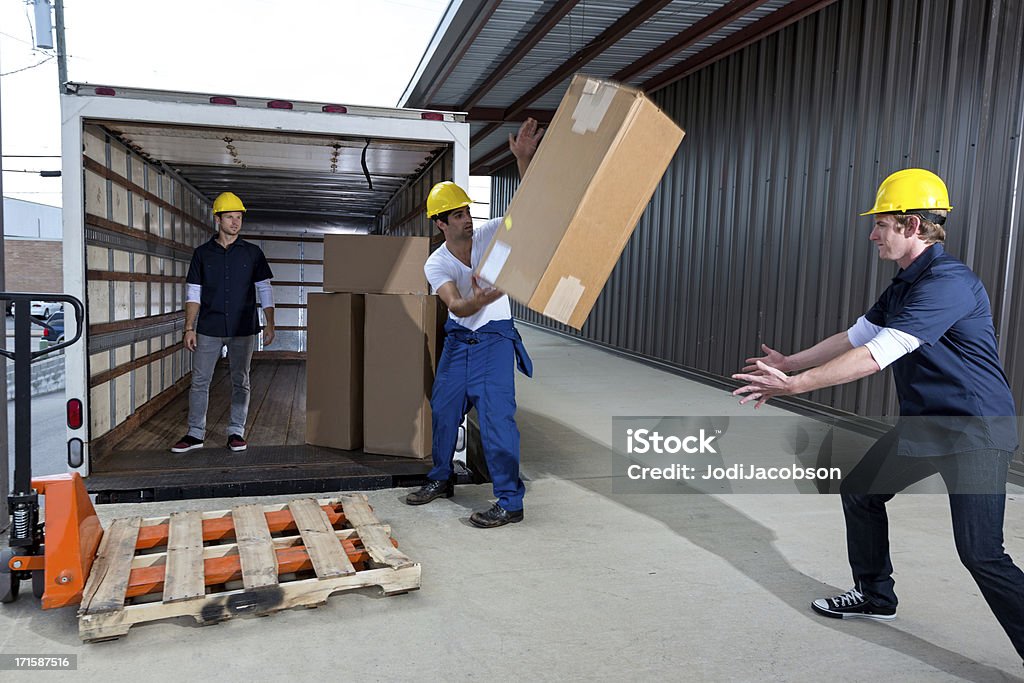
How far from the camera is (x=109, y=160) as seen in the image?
5559 millimetres

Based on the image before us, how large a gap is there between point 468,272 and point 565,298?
1716 millimetres

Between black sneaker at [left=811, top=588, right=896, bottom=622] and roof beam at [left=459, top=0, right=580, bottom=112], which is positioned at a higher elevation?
roof beam at [left=459, top=0, right=580, bottom=112]

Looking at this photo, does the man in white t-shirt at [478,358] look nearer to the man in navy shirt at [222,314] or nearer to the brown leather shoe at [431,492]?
the brown leather shoe at [431,492]

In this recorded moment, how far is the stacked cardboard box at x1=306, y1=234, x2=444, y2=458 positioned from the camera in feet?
17.3

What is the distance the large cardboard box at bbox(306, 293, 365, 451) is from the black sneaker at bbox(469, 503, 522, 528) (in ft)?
5.31

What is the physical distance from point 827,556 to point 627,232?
2.29 m

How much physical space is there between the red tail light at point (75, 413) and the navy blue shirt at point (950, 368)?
454 cm

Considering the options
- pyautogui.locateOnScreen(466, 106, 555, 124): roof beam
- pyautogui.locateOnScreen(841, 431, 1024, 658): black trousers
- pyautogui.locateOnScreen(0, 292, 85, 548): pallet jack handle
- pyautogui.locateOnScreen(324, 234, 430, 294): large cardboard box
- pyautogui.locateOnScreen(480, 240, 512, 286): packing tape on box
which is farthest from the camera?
pyautogui.locateOnScreen(466, 106, 555, 124): roof beam

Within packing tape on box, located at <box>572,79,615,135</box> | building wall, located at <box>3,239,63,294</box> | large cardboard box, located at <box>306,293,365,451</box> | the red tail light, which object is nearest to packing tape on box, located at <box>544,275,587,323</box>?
packing tape on box, located at <box>572,79,615,135</box>

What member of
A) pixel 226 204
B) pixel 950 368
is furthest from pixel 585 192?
pixel 226 204

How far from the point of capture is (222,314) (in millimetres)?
5551

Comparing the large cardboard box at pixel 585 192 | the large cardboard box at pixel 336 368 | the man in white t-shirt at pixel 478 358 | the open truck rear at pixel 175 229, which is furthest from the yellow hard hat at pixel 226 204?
the large cardboard box at pixel 585 192

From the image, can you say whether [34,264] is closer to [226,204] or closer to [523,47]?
[523,47]

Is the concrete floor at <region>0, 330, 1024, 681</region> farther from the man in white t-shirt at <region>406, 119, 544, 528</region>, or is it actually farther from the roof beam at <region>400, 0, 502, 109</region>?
the roof beam at <region>400, 0, 502, 109</region>
